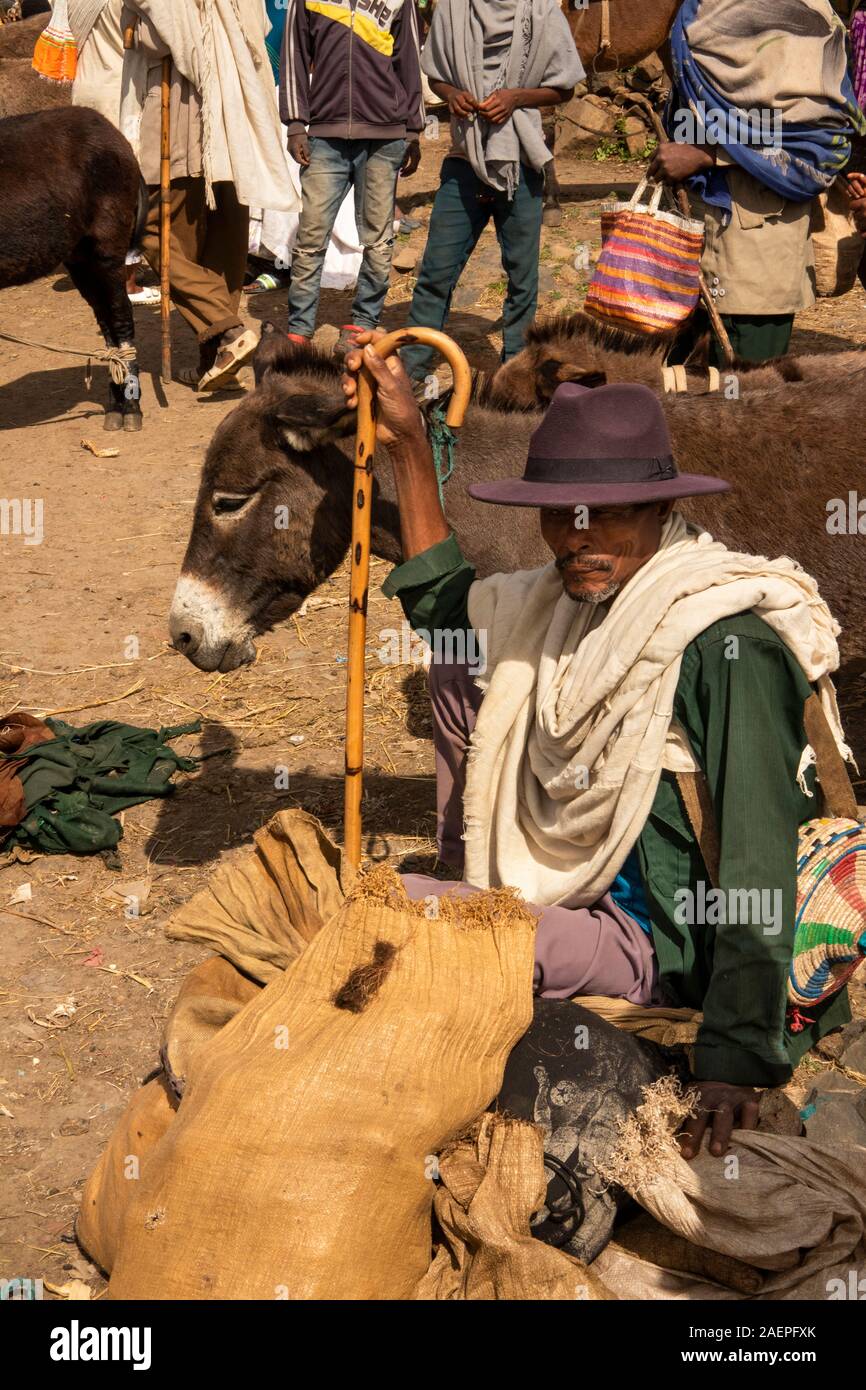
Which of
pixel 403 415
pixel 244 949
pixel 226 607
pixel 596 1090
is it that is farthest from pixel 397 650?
pixel 596 1090

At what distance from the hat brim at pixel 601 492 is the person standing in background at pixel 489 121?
543 cm

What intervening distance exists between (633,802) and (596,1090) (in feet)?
2.06

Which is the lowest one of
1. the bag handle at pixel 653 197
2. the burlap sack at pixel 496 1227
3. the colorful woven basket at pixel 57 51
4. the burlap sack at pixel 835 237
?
the burlap sack at pixel 496 1227

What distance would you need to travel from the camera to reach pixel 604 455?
10.2 ft

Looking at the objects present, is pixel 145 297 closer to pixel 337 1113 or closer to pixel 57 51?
pixel 57 51

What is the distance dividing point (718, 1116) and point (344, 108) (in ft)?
26.0

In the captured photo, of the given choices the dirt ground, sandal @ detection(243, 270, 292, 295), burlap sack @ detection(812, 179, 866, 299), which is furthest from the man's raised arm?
sandal @ detection(243, 270, 292, 295)

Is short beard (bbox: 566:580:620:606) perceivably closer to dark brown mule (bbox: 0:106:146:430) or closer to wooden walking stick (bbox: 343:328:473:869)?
wooden walking stick (bbox: 343:328:473:869)

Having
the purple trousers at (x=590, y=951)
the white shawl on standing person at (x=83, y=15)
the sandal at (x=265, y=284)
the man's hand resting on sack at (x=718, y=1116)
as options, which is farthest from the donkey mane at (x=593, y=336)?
the sandal at (x=265, y=284)

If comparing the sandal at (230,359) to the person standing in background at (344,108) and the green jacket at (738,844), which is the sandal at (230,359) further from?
the green jacket at (738,844)

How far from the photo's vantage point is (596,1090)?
2.84 m

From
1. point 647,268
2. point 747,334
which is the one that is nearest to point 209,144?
point 747,334

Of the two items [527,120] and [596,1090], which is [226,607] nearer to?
[596,1090]

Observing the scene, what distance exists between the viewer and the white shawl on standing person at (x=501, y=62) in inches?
328
